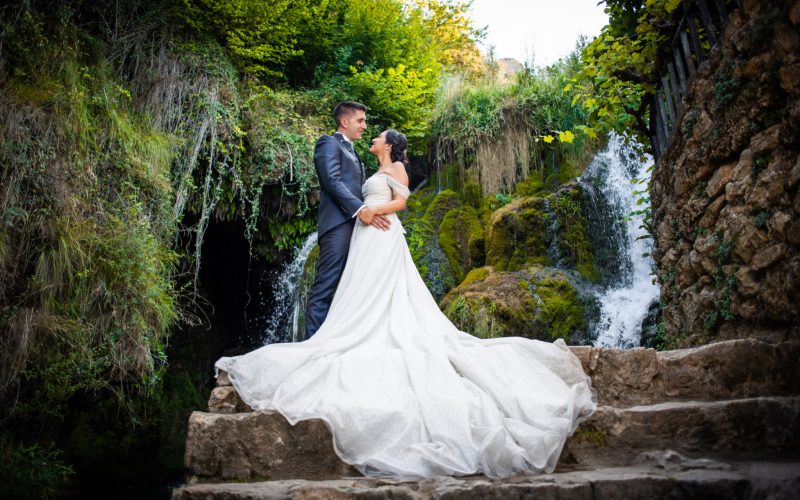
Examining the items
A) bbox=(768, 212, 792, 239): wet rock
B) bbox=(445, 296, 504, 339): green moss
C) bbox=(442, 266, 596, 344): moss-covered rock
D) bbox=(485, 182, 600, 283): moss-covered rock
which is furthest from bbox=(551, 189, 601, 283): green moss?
bbox=(768, 212, 792, 239): wet rock

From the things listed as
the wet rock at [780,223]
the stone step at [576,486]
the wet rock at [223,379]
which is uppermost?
the wet rock at [780,223]

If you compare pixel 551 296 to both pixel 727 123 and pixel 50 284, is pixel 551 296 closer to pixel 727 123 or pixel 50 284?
pixel 727 123

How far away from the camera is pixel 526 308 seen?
25.1 ft

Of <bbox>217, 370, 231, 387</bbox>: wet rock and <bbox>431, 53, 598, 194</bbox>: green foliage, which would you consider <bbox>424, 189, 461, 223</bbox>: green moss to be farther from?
<bbox>217, 370, 231, 387</bbox>: wet rock

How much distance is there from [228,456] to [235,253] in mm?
6909

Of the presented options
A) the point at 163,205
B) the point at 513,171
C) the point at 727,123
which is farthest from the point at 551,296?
the point at 163,205

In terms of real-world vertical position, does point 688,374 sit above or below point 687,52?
below

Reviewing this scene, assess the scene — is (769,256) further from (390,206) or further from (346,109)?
(346,109)

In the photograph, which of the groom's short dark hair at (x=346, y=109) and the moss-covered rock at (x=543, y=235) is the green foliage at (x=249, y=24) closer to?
the groom's short dark hair at (x=346, y=109)

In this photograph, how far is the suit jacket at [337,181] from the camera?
15.0 feet

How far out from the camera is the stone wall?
10.7 ft

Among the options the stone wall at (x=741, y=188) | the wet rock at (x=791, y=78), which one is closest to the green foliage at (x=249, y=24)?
the stone wall at (x=741, y=188)

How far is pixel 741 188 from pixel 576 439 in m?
2.03

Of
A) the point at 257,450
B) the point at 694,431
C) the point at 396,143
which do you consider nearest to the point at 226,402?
the point at 257,450
